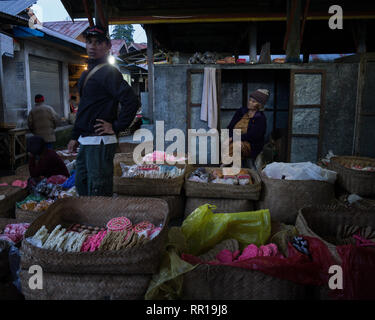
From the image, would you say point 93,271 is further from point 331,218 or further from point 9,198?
point 9,198

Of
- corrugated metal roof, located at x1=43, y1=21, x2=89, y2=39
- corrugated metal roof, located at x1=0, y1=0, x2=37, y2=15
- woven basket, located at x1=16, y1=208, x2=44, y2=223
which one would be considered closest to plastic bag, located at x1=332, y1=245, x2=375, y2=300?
woven basket, located at x1=16, y1=208, x2=44, y2=223

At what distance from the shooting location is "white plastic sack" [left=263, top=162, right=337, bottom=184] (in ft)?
13.4

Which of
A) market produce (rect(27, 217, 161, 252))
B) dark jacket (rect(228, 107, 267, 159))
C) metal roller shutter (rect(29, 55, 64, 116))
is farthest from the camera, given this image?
metal roller shutter (rect(29, 55, 64, 116))

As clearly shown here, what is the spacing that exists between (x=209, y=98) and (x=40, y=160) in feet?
11.5

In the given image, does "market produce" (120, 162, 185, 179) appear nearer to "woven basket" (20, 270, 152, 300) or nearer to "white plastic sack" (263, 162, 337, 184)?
"white plastic sack" (263, 162, 337, 184)

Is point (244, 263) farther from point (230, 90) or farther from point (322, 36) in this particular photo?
point (322, 36)

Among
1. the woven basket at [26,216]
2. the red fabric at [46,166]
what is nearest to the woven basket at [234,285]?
the woven basket at [26,216]

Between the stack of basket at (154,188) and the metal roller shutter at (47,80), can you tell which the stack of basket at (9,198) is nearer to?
the stack of basket at (154,188)

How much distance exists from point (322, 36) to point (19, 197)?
31.3 feet

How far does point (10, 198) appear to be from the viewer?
3.87 meters

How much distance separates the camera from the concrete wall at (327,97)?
6516mm

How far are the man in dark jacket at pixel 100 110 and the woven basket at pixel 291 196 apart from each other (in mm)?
1993

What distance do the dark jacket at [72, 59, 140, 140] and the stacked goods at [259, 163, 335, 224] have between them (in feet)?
6.55

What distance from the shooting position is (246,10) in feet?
23.7
